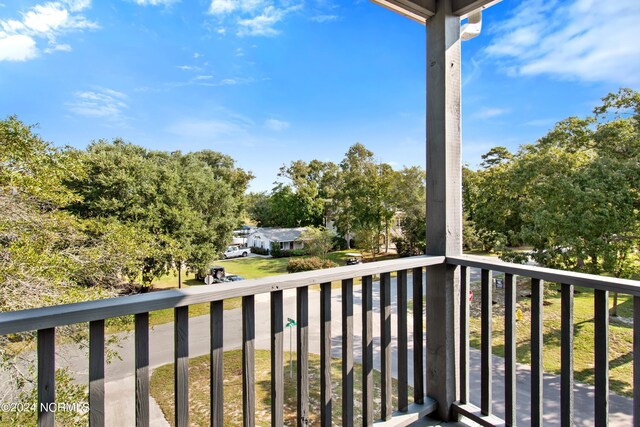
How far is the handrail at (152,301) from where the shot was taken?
626 millimetres

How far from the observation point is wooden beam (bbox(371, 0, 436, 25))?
1336 millimetres

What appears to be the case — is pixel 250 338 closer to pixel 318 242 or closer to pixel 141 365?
pixel 141 365

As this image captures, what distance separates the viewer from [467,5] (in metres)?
1.37

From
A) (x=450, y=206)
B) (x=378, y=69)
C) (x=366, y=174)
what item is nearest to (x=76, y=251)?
Answer: (x=450, y=206)

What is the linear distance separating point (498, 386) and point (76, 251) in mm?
6177

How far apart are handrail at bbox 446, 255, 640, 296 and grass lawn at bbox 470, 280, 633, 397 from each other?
2857mm

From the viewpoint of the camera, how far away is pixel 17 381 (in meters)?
2.69

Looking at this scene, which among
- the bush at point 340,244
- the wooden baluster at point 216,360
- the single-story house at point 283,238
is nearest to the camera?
the wooden baluster at point 216,360

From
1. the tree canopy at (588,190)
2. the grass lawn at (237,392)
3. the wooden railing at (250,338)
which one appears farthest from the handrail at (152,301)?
the tree canopy at (588,190)

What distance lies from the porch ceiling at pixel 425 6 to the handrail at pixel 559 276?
104 centimetres

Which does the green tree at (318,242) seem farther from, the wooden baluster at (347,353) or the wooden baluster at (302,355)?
the wooden baluster at (302,355)

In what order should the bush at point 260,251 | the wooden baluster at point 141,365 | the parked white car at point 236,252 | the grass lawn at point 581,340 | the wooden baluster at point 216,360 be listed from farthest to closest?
the bush at point 260,251, the parked white car at point 236,252, the grass lawn at point 581,340, the wooden baluster at point 216,360, the wooden baluster at point 141,365

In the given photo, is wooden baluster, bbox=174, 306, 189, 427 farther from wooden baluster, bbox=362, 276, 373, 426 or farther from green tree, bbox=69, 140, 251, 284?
green tree, bbox=69, 140, 251, 284

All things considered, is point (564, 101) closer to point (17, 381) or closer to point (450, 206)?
point (450, 206)
